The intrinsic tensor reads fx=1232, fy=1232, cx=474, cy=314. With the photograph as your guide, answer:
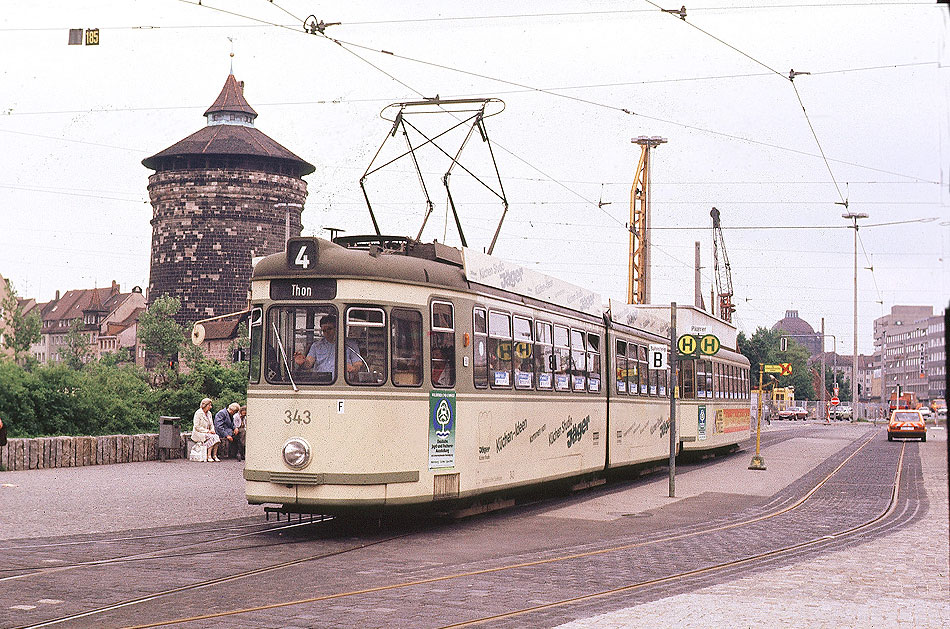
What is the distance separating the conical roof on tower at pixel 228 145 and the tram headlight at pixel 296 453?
65.4 meters

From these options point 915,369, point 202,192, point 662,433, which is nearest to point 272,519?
point 662,433

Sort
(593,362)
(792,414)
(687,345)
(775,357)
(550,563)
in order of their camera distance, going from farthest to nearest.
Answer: (775,357)
(792,414)
(687,345)
(593,362)
(550,563)

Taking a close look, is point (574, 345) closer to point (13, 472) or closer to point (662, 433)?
point (662, 433)

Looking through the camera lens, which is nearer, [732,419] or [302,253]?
[302,253]

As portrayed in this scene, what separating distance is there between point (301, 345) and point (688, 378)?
53.6 ft

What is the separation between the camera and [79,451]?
23328 mm

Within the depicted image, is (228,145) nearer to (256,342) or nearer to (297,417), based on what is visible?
(256,342)

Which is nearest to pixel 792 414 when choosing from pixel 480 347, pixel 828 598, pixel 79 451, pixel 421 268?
pixel 79 451

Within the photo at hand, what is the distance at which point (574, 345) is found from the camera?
18547 mm

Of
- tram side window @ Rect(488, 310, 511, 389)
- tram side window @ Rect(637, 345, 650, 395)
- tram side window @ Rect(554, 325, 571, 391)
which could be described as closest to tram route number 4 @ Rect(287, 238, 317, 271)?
tram side window @ Rect(488, 310, 511, 389)

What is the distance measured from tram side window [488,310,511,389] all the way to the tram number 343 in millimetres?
2858

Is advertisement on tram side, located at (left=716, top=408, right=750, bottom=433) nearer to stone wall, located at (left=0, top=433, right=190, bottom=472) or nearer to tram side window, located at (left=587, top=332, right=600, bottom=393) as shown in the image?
tram side window, located at (left=587, top=332, right=600, bottom=393)

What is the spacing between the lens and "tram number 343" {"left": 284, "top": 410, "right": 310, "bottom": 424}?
1289cm

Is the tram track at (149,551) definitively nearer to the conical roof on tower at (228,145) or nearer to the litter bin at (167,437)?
the litter bin at (167,437)
